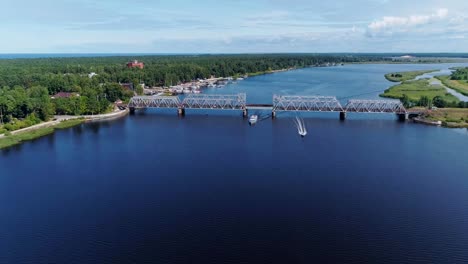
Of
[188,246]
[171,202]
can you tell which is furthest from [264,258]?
[171,202]

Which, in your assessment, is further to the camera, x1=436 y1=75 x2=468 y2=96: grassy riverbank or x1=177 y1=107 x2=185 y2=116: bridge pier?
x1=436 y1=75 x2=468 y2=96: grassy riverbank

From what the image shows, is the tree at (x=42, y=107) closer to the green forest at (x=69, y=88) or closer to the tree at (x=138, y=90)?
the green forest at (x=69, y=88)

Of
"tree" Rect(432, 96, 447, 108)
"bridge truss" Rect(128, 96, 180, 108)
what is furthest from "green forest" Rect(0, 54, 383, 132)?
"tree" Rect(432, 96, 447, 108)

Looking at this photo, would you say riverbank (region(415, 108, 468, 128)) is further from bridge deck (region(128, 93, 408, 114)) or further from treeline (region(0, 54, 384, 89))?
treeline (region(0, 54, 384, 89))

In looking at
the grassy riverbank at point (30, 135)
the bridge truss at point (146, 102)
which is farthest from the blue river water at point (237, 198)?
the bridge truss at point (146, 102)

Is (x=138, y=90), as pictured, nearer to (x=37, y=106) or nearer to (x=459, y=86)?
(x=37, y=106)

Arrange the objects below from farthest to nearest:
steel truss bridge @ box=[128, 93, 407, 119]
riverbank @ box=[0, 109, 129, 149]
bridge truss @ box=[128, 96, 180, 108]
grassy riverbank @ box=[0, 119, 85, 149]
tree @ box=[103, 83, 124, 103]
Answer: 1. tree @ box=[103, 83, 124, 103]
2. bridge truss @ box=[128, 96, 180, 108]
3. steel truss bridge @ box=[128, 93, 407, 119]
4. riverbank @ box=[0, 109, 129, 149]
5. grassy riverbank @ box=[0, 119, 85, 149]
